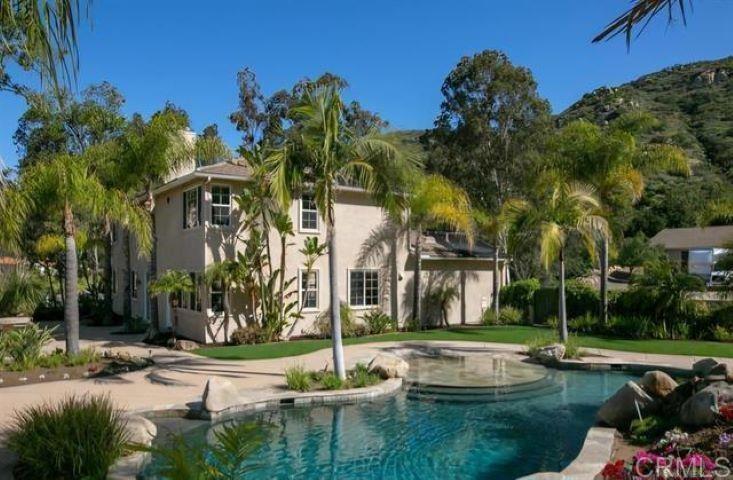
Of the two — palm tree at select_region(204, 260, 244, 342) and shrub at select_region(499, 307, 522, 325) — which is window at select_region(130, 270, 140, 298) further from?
shrub at select_region(499, 307, 522, 325)

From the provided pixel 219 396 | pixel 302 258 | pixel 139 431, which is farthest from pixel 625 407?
pixel 302 258

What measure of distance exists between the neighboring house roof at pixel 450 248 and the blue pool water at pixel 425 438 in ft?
41.8

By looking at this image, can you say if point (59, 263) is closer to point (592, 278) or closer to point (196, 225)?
point (196, 225)

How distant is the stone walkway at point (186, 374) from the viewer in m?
11.7

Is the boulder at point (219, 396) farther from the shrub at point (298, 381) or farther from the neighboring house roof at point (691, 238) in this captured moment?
the neighboring house roof at point (691, 238)

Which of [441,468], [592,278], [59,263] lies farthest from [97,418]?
[592,278]

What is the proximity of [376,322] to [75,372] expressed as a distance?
1140 centimetres

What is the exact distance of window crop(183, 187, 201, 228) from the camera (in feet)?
67.0

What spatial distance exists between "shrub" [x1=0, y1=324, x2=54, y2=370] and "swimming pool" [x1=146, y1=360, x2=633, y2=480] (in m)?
6.72

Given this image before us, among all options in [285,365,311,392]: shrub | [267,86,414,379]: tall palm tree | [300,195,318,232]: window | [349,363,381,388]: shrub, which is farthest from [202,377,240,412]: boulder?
[300,195,318,232]: window

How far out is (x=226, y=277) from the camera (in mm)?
19188

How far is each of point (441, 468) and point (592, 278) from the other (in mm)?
37179

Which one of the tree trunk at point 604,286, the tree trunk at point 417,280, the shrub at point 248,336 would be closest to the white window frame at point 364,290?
the tree trunk at point 417,280

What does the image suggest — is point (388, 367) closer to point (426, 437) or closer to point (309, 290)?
point (426, 437)
